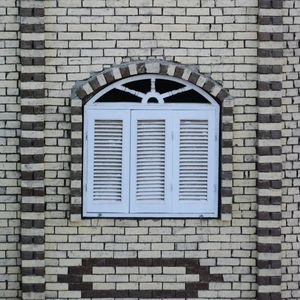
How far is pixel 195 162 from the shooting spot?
251 inches

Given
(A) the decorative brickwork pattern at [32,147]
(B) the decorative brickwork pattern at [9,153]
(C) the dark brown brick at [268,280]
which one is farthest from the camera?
(C) the dark brown brick at [268,280]

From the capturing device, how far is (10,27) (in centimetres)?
624

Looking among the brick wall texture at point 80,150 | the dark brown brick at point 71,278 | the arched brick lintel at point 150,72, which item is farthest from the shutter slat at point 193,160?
the dark brown brick at point 71,278

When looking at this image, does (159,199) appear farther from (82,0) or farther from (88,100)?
(82,0)

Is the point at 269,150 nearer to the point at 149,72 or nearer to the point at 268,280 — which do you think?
the point at 268,280

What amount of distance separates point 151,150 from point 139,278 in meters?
1.26

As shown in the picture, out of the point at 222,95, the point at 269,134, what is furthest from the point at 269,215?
the point at 222,95

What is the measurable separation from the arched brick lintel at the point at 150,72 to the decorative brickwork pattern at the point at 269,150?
415 mm

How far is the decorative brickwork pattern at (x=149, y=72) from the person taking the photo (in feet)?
20.4

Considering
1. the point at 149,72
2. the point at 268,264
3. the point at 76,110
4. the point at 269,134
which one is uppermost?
the point at 149,72

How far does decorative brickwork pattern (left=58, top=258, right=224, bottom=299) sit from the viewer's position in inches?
250

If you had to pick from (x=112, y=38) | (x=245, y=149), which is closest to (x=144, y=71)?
(x=112, y=38)

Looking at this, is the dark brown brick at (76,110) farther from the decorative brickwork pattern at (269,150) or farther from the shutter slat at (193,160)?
the decorative brickwork pattern at (269,150)

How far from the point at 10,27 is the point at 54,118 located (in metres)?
0.97
